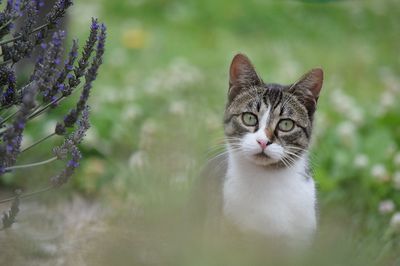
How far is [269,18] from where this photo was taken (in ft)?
19.3

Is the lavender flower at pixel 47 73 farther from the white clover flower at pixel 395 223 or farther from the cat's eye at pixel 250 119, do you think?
the white clover flower at pixel 395 223

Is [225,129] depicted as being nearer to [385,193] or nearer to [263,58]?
[385,193]

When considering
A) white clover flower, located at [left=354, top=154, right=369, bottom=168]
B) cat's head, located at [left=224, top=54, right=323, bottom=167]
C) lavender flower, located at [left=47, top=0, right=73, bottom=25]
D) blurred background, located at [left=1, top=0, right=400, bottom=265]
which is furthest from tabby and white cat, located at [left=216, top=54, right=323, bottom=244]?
white clover flower, located at [left=354, top=154, right=369, bottom=168]

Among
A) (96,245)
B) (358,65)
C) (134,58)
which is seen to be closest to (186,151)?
(96,245)

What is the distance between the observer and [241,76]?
97.3 inches

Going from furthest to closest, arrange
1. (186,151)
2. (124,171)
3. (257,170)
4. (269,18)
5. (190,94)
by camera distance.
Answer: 1. (269,18)
2. (190,94)
3. (124,171)
4. (186,151)
5. (257,170)

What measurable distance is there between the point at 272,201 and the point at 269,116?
30cm

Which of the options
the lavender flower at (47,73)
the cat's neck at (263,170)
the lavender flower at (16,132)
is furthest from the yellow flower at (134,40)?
the lavender flower at (16,132)

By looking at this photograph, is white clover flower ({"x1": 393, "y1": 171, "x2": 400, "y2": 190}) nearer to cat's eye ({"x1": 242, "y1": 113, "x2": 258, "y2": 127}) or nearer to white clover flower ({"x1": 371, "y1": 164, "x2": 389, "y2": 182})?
white clover flower ({"x1": 371, "y1": 164, "x2": 389, "y2": 182})

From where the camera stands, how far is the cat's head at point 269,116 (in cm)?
230

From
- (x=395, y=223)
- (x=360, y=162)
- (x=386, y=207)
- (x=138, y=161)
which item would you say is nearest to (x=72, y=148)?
(x=138, y=161)

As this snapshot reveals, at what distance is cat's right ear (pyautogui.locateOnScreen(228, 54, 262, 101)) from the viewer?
95.3 inches

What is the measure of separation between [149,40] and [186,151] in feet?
7.96

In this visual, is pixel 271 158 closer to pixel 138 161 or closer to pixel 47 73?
pixel 47 73
